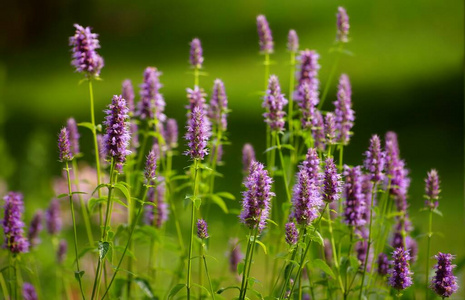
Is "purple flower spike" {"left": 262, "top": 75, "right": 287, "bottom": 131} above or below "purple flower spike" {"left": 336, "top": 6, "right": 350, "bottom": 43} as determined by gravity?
below

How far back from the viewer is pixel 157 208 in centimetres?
337

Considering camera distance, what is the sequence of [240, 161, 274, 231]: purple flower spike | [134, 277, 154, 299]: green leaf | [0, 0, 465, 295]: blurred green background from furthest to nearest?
[0, 0, 465, 295]: blurred green background → [134, 277, 154, 299]: green leaf → [240, 161, 274, 231]: purple flower spike

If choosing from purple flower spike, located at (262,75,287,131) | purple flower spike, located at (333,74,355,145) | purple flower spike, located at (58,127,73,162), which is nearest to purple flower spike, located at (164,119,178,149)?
purple flower spike, located at (262,75,287,131)

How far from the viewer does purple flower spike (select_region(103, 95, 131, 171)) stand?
2229mm

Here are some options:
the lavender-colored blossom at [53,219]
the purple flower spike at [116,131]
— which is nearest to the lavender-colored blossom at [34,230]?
the lavender-colored blossom at [53,219]

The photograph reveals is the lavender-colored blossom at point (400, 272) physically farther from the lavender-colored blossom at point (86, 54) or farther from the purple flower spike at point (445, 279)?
the lavender-colored blossom at point (86, 54)

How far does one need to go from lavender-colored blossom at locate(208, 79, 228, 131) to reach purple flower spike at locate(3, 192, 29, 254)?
1.05 metres

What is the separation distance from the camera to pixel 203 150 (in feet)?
7.43

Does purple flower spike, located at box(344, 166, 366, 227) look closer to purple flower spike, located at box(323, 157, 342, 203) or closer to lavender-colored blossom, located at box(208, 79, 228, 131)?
purple flower spike, located at box(323, 157, 342, 203)

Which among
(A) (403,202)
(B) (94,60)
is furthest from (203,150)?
(A) (403,202)

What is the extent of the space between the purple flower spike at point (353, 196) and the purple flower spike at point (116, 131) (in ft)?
3.17

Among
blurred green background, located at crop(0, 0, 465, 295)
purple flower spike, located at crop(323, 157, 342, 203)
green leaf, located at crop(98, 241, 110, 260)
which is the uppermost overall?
blurred green background, located at crop(0, 0, 465, 295)

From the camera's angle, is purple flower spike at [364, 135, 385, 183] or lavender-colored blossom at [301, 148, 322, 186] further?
purple flower spike at [364, 135, 385, 183]

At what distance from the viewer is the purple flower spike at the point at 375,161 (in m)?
2.64
